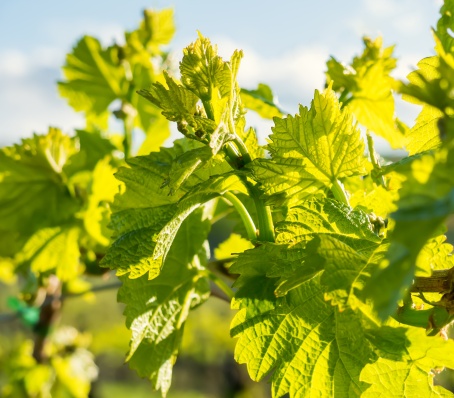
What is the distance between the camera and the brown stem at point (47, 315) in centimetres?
171

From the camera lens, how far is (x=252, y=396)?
777 centimetres

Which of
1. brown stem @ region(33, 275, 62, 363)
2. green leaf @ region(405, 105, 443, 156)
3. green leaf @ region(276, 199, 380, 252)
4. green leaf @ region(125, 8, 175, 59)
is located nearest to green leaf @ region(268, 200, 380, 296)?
green leaf @ region(276, 199, 380, 252)

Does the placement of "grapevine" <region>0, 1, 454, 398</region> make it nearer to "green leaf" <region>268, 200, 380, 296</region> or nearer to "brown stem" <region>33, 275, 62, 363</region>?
"green leaf" <region>268, 200, 380, 296</region>

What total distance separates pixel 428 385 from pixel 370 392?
0.05 m

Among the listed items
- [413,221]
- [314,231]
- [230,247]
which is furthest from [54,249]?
[413,221]

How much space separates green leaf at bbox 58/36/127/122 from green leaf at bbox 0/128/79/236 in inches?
7.8

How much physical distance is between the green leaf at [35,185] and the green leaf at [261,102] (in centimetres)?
39

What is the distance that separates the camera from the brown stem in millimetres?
1712

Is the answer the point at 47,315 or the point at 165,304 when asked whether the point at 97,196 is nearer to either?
the point at 165,304

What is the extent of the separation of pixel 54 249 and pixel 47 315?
776 millimetres

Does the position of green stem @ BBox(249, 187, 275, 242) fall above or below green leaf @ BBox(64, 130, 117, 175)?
below

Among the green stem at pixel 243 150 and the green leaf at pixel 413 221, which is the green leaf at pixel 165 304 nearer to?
the green stem at pixel 243 150

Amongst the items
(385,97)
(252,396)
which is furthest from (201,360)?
(385,97)

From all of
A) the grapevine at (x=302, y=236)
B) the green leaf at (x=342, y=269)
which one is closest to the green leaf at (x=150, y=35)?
the grapevine at (x=302, y=236)
